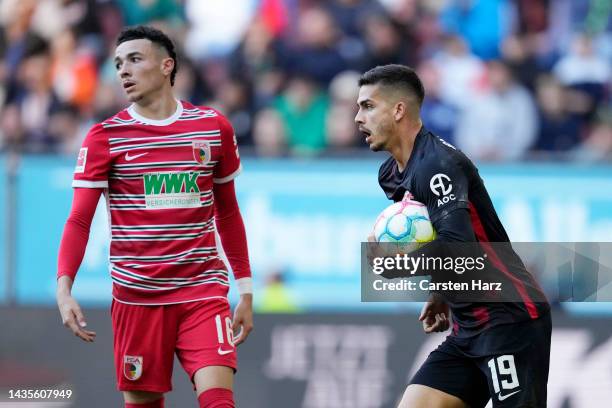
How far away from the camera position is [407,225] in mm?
5871

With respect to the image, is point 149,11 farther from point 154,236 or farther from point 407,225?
point 407,225

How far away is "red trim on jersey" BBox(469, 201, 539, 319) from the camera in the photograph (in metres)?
5.83

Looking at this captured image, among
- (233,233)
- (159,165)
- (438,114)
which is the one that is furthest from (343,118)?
(159,165)

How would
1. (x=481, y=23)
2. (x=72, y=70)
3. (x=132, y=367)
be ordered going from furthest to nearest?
(x=72, y=70) → (x=481, y=23) → (x=132, y=367)

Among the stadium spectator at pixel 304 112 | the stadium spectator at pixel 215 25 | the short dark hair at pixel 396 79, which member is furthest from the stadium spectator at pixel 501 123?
the short dark hair at pixel 396 79

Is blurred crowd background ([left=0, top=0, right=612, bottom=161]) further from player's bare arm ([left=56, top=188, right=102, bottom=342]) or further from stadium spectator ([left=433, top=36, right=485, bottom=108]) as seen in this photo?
player's bare arm ([left=56, top=188, right=102, bottom=342])

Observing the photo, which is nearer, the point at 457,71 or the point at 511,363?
the point at 511,363

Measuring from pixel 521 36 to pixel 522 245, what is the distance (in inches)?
142

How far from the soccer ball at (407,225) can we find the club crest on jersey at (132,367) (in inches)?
55.1

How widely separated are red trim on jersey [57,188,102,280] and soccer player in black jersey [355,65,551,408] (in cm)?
142

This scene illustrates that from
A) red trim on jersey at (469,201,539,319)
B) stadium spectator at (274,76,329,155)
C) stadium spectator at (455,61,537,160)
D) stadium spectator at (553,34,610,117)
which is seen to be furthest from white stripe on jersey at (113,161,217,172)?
stadium spectator at (553,34,610,117)

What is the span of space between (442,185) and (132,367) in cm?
188

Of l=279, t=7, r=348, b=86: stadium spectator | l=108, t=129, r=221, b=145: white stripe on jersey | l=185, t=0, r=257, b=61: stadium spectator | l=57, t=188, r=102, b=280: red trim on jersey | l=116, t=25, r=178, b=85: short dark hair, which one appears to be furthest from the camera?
l=185, t=0, r=257, b=61: stadium spectator

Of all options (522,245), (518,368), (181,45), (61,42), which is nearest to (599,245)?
(522,245)
